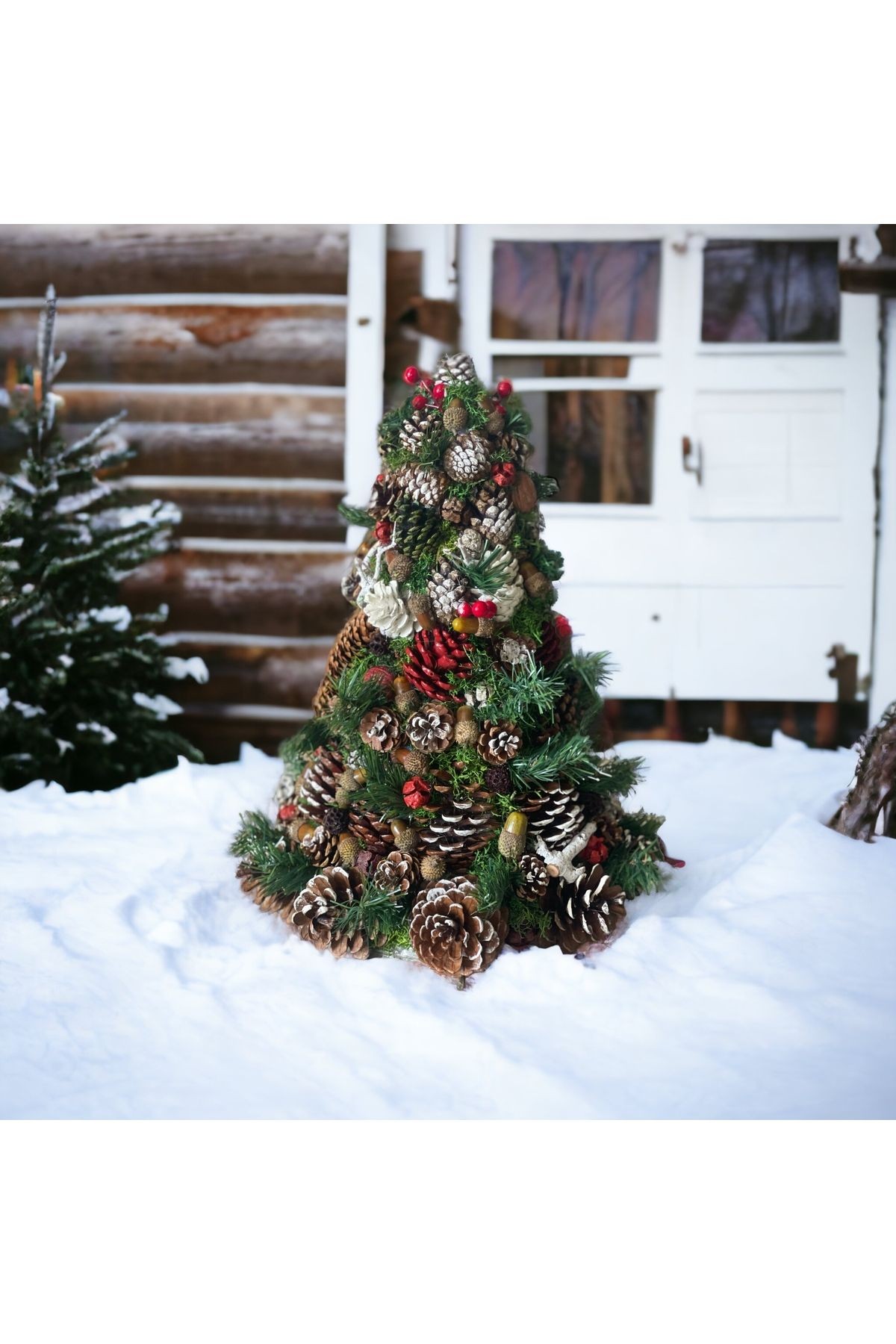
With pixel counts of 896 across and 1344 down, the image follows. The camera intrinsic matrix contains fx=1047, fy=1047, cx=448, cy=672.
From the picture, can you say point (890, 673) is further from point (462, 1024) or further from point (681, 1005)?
point (462, 1024)

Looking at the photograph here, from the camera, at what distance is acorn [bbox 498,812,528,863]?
1.24 m

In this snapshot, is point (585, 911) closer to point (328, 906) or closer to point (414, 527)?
point (328, 906)

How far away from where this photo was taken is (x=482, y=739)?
4.10ft

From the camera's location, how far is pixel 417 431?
127 centimetres

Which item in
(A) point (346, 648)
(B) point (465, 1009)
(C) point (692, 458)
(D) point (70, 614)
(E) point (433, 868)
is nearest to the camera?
(B) point (465, 1009)

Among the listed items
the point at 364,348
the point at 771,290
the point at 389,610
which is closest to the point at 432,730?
the point at 389,610

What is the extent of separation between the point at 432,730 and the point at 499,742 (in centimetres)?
8

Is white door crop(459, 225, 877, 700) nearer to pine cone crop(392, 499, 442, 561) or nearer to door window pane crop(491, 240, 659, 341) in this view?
door window pane crop(491, 240, 659, 341)

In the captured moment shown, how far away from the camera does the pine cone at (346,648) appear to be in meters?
1.35

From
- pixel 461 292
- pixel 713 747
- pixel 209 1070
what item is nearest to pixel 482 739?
pixel 209 1070

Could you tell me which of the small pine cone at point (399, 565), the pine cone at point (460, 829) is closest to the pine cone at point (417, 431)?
the small pine cone at point (399, 565)

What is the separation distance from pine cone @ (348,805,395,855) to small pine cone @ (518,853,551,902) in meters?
0.16

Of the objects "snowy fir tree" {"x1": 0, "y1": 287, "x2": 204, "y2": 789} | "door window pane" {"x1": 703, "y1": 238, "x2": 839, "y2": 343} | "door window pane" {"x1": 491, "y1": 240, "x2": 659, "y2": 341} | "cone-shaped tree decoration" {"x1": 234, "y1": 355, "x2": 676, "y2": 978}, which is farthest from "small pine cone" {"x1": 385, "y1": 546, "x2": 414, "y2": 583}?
"door window pane" {"x1": 703, "y1": 238, "x2": 839, "y2": 343}

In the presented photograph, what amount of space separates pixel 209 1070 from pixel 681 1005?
0.50 metres
